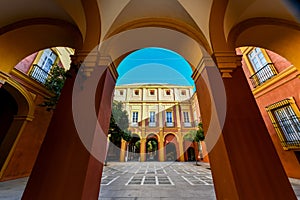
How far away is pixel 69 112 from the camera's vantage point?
1932 millimetres

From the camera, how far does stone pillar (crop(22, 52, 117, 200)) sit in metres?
1.53

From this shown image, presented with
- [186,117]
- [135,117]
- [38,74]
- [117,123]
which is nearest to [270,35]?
[117,123]

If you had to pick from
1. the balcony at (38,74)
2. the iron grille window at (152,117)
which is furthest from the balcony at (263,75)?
the iron grille window at (152,117)

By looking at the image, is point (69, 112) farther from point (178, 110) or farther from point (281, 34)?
point (178, 110)

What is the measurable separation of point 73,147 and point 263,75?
8.02 m

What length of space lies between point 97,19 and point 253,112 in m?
3.09

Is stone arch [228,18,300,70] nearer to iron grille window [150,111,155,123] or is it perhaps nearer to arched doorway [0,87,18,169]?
arched doorway [0,87,18,169]

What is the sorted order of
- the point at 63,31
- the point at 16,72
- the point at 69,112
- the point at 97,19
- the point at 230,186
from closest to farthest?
the point at 230,186, the point at 69,112, the point at 97,19, the point at 63,31, the point at 16,72

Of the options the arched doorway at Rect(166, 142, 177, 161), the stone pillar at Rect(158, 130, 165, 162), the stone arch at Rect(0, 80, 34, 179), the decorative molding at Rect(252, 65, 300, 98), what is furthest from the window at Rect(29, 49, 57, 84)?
the arched doorway at Rect(166, 142, 177, 161)

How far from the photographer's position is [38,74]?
636 centimetres

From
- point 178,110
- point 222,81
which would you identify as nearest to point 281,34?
point 222,81

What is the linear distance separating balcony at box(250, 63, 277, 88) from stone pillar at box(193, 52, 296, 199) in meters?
5.18

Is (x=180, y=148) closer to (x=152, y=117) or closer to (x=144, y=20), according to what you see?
(x=152, y=117)

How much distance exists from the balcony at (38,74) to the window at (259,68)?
34.7ft
